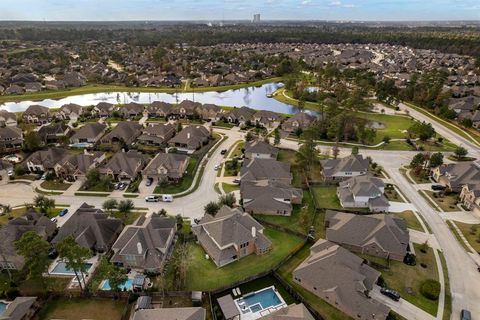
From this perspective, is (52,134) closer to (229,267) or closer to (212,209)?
(212,209)

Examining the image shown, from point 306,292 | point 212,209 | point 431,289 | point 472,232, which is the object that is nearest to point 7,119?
point 212,209

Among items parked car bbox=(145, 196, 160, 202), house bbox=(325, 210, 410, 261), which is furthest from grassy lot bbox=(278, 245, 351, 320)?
parked car bbox=(145, 196, 160, 202)

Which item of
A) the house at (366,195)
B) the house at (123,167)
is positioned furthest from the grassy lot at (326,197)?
the house at (123,167)

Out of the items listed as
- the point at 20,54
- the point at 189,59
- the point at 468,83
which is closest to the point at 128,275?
the point at 468,83

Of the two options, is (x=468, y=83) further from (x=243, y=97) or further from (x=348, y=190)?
(x=348, y=190)

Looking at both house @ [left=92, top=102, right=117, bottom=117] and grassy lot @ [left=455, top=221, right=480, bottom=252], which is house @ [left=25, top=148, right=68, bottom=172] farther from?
grassy lot @ [left=455, top=221, right=480, bottom=252]
